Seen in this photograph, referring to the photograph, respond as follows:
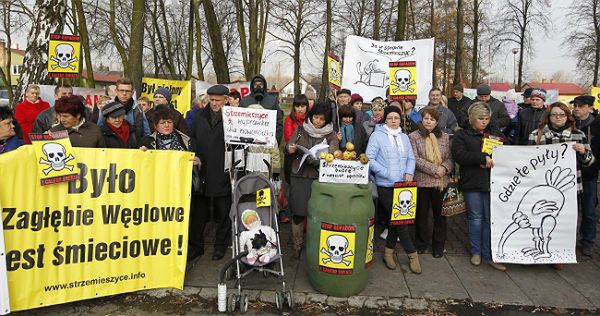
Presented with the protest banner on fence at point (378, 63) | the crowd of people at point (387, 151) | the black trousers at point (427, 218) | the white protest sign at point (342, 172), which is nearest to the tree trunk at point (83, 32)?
the crowd of people at point (387, 151)

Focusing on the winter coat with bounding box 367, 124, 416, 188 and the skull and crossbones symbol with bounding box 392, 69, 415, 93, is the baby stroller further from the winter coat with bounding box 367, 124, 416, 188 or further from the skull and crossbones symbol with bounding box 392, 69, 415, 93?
the skull and crossbones symbol with bounding box 392, 69, 415, 93

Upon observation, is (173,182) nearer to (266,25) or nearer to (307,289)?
(307,289)

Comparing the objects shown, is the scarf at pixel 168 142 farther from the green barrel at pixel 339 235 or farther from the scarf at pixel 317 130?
the green barrel at pixel 339 235

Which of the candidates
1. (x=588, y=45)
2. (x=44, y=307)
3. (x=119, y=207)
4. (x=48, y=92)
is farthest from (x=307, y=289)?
(x=588, y=45)

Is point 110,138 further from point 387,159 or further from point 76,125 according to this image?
point 387,159

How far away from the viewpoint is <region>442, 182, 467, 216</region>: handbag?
207 inches

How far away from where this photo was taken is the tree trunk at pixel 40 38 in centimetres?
818

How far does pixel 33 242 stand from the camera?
3826 mm

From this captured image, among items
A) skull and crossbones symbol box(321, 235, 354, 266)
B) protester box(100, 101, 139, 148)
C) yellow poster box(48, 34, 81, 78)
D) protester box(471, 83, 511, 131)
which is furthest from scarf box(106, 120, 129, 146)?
protester box(471, 83, 511, 131)

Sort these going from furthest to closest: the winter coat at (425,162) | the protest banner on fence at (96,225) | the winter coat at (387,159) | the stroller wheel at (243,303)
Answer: the winter coat at (425,162)
the winter coat at (387,159)
the stroller wheel at (243,303)
the protest banner on fence at (96,225)

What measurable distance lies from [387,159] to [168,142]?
98.1 inches

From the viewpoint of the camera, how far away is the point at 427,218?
548 centimetres

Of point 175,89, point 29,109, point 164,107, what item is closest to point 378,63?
point 164,107

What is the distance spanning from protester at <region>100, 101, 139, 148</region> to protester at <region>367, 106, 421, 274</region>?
2.79 metres
